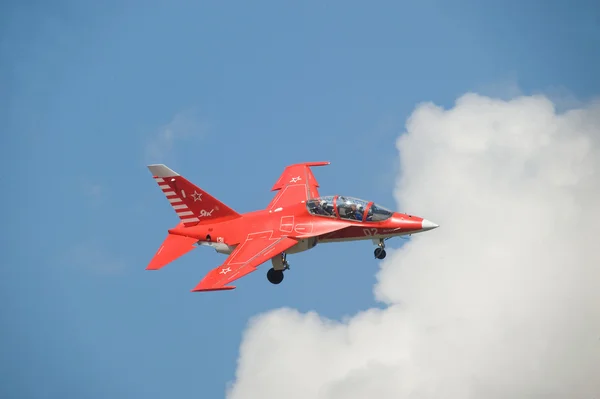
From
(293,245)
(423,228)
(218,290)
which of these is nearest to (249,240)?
(293,245)

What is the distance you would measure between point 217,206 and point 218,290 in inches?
409

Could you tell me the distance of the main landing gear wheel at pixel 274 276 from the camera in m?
68.4

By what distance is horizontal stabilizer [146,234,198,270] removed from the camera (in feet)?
226

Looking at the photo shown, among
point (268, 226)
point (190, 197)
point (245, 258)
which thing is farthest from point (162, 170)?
point (245, 258)

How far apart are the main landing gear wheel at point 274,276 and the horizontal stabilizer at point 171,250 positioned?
5.64m

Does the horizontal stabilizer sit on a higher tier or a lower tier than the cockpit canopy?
lower

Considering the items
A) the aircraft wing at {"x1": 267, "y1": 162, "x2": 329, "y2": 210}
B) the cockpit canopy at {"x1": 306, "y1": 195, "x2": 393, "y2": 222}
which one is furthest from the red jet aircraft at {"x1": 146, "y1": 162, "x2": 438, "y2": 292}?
the aircraft wing at {"x1": 267, "y1": 162, "x2": 329, "y2": 210}

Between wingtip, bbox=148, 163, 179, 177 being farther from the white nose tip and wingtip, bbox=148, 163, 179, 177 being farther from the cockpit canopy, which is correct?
the white nose tip

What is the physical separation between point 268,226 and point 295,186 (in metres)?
8.69

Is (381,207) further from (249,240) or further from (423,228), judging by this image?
(249,240)

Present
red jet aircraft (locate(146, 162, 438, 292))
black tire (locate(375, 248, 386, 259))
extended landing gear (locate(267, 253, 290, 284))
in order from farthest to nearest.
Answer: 1. black tire (locate(375, 248, 386, 259))
2. extended landing gear (locate(267, 253, 290, 284))
3. red jet aircraft (locate(146, 162, 438, 292))

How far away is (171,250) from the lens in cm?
6975

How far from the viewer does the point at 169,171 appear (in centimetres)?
7044

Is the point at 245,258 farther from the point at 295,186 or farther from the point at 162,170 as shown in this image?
the point at 295,186
